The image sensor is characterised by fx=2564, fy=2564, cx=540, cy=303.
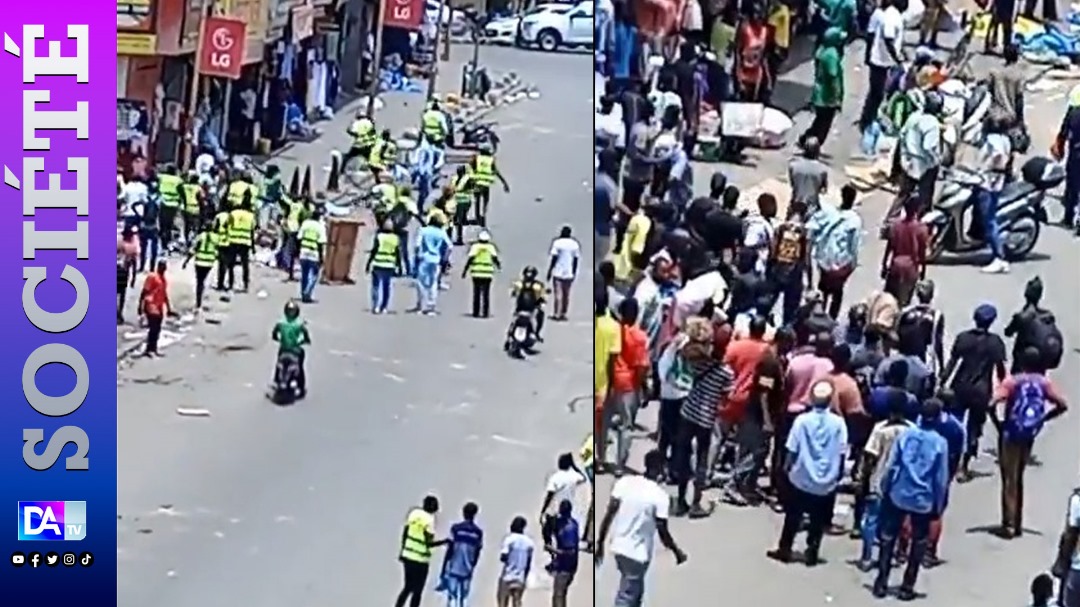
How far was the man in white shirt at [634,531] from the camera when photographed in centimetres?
790


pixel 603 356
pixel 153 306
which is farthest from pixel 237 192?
pixel 603 356

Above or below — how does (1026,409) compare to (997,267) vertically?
below

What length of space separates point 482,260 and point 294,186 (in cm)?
153

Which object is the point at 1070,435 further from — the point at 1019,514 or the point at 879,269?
the point at 879,269

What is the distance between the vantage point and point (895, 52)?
474 inches

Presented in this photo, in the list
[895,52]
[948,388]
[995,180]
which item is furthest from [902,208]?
[948,388]

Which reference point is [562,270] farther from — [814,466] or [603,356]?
[814,466]

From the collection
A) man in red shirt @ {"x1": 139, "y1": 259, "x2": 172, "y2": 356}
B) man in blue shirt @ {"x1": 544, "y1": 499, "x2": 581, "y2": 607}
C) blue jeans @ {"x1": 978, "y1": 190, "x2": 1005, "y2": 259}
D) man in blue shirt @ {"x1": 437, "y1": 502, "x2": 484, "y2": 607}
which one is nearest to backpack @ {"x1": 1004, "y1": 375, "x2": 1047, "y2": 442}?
man in blue shirt @ {"x1": 544, "y1": 499, "x2": 581, "y2": 607}

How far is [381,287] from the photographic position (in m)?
11.7

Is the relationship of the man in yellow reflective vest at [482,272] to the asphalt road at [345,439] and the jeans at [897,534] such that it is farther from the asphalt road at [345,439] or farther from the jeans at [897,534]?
the jeans at [897,534]

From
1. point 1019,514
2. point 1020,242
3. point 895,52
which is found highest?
point 895,52

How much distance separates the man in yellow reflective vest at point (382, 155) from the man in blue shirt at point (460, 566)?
4.55 m

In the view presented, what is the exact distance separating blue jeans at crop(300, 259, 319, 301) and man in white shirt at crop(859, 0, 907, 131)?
259cm

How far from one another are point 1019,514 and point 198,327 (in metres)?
3.78
